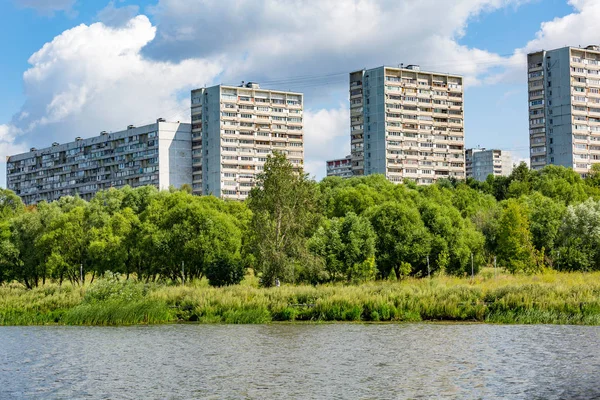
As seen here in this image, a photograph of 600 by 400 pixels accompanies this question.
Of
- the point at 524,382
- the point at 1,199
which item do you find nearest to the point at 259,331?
the point at 524,382

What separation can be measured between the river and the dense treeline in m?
26.2

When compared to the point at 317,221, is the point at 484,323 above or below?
below

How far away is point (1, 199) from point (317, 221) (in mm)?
104949

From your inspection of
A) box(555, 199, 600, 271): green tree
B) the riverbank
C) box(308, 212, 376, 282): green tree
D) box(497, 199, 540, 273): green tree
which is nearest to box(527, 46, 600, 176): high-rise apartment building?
box(555, 199, 600, 271): green tree

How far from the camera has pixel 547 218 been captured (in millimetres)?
97250

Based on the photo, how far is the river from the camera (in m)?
30.2

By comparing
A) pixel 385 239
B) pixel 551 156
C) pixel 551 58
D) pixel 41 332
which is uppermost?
pixel 551 58

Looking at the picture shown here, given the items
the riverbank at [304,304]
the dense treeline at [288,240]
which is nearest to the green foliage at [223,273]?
the dense treeline at [288,240]

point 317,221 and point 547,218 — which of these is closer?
point 317,221

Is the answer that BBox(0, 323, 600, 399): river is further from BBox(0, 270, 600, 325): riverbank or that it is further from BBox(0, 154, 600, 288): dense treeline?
BBox(0, 154, 600, 288): dense treeline

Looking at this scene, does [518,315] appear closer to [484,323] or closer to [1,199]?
[484,323]

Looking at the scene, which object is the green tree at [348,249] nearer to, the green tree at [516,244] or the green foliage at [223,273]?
the green foliage at [223,273]

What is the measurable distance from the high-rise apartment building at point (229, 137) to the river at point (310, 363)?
13931 cm

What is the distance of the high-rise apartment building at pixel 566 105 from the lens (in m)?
187
